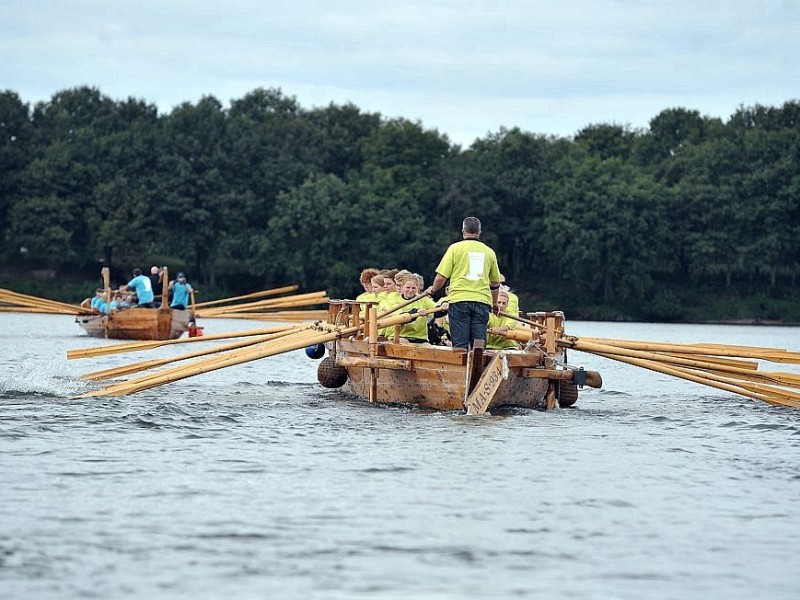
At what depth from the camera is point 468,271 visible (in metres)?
15.4

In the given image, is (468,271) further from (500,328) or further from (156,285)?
(156,285)

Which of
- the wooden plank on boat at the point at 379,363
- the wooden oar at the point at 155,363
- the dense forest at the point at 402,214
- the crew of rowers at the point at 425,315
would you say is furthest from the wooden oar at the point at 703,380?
the dense forest at the point at 402,214

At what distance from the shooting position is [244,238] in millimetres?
72062

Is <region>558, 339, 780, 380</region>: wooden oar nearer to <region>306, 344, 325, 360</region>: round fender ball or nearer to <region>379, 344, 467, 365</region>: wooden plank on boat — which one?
<region>379, 344, 467, 365</region>: wooden plank on boat

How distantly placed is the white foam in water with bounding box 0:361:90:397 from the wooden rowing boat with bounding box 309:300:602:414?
347 cm

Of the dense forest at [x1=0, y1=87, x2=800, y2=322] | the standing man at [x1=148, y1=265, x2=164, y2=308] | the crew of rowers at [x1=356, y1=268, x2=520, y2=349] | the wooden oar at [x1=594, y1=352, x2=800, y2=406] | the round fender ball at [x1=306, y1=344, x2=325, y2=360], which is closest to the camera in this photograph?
the wooden oar at [x1=594, y1=352, x2=800, y2=406]

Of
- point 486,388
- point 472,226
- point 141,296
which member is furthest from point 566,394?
point 141,296

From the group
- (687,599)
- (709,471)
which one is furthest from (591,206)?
(687,599)

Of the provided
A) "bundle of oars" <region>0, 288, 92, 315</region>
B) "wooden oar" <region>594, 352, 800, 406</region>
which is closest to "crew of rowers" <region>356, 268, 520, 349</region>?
"wooden oar" <region>594, 352, 800, 406</region>

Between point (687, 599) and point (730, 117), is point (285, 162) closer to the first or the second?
point (730, 117)

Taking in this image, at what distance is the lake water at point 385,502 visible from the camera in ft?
27.5

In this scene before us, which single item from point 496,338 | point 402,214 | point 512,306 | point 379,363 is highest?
point 402,214

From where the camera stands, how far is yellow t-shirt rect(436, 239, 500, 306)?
15398 millimetres

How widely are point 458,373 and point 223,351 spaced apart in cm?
382
